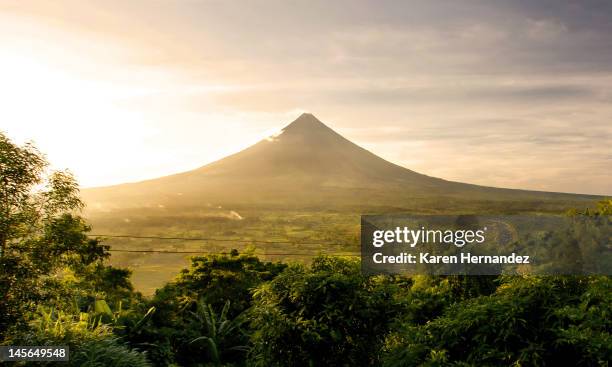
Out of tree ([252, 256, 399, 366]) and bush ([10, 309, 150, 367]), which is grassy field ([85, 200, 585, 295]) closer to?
bush ([10, 309, 150, 367])

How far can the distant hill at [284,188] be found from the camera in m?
169

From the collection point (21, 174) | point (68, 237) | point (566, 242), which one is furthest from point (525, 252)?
point (21, 174)

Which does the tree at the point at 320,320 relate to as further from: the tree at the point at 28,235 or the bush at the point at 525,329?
the tree at the point at 28,235

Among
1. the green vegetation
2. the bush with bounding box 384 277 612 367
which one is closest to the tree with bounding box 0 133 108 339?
the green vegetation

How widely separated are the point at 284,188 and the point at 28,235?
570 feet

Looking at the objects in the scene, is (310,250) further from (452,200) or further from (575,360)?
(575,360)

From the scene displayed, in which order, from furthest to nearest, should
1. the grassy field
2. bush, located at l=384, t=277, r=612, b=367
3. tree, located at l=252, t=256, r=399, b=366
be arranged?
the grassy field
tree, located at l=252, t=256, r=399, b=366
bush, located at l=384, t=277, r=612, b=367

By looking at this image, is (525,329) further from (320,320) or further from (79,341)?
(79,341)

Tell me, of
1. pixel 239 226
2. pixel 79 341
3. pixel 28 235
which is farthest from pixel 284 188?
pixel 28 235

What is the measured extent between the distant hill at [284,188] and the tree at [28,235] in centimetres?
14496

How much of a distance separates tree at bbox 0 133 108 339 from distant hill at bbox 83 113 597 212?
145 metres

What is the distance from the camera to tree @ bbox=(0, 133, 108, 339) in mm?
11648

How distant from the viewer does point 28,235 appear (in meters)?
12.0

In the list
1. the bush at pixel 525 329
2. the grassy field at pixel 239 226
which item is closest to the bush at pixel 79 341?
the bush at pixel 525 329
